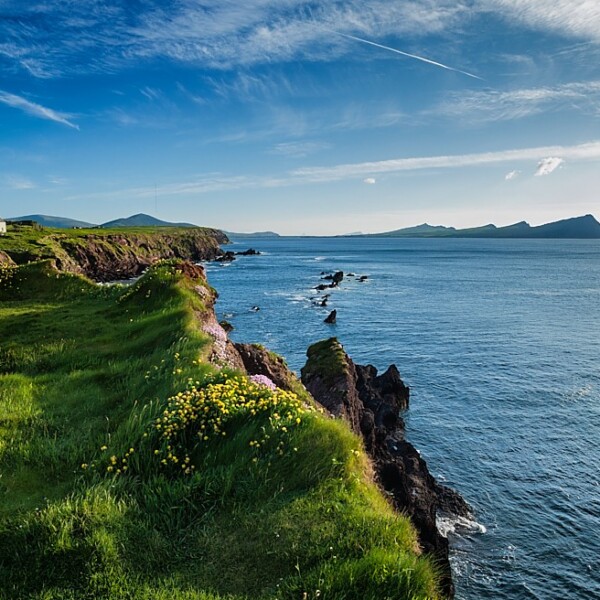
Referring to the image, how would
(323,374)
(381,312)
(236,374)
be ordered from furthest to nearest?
(381,312) < (323,374) < (236,374)

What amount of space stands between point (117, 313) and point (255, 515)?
675 inches

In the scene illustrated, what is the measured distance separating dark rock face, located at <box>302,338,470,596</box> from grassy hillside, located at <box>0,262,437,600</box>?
4.82 metres

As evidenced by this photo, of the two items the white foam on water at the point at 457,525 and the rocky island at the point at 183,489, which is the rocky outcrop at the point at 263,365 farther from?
the white foam on water at the point at 457,525

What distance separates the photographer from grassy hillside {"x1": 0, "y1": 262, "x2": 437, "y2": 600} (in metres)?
6.47

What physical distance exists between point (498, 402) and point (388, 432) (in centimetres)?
1159

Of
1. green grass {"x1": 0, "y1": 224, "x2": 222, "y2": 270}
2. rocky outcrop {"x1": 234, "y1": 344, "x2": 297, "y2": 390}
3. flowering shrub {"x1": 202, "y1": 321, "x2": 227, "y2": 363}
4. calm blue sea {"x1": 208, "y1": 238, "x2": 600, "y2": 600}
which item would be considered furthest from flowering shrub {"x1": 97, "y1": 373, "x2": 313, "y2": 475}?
green grass {"x1": 0, "y1": 224, "x2": 222, "y2": 270}

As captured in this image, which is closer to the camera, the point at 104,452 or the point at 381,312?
the point at 104,452

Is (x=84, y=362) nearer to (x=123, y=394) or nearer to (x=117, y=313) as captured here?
(x=123, y=394)

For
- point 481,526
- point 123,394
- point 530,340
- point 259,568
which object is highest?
point 123,394

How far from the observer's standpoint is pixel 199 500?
8.24 m

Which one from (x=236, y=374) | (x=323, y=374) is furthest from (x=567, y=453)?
(x=236, y=374)

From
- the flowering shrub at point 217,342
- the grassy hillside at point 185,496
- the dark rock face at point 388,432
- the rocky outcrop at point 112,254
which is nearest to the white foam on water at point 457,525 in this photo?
the dark rock face at point 388,432

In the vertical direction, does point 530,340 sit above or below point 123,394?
below

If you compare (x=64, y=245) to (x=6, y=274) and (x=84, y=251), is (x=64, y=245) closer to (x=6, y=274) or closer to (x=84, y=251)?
(x=84, y=251)
